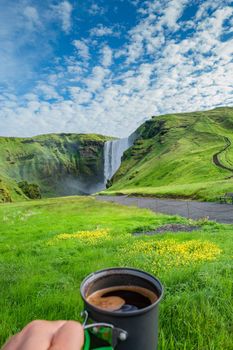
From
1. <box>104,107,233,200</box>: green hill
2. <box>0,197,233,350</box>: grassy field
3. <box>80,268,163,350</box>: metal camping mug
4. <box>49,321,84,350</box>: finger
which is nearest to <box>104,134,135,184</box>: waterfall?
<box>104,107,233,200</box>: green hill

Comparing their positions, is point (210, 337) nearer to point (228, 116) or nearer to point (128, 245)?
point (128, 245)

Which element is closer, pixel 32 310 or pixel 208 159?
pixel 32 310

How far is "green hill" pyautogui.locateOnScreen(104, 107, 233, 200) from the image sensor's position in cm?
5819

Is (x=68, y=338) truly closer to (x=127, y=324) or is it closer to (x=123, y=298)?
(x=127, y=324)

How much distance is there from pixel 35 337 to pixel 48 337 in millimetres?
86

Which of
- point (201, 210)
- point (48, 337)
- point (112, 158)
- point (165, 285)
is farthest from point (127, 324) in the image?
point (112, 158)

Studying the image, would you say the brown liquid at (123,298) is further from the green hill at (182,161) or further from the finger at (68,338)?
the green hill at (182,161)

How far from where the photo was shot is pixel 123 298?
3.16 meters

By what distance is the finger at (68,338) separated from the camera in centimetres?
183

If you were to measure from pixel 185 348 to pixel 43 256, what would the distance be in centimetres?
747

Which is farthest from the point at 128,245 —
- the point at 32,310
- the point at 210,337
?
the point at 210,337

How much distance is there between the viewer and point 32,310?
5102 mm

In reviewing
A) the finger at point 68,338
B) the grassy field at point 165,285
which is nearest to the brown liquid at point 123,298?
the finger at point 68,338

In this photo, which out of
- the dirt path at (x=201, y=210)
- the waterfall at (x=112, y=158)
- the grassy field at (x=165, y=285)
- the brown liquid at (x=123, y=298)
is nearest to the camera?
the brown liquid at (x=123, y=298)
